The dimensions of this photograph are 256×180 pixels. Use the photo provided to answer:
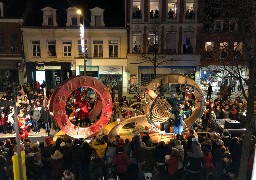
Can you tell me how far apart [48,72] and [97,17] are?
7581mm

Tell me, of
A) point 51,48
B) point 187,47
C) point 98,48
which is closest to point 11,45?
point 51,48

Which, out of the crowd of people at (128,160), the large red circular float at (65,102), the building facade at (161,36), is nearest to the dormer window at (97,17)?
the building facade at (161,36)

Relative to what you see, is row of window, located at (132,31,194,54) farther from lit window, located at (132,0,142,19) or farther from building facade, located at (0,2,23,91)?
building facade, located at (0,2,23,91)

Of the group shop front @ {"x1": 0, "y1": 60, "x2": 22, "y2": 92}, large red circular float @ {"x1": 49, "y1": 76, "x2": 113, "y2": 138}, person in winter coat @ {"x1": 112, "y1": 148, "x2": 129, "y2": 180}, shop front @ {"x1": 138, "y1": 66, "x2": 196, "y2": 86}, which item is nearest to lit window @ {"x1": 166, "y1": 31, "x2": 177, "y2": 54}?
shop front @ {"x1": 138, "y1": 66, "x2": 196, "y2": 86}

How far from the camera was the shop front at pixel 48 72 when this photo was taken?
33.4 m

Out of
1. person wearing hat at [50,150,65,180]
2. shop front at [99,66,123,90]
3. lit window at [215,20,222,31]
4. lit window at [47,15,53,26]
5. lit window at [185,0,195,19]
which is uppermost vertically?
lit window at [185,0,195,19]

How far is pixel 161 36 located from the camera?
32750 mm

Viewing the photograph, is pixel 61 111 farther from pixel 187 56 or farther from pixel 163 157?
pixel 187 56

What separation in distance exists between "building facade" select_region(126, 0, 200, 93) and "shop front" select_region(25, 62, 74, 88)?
673 centimetres

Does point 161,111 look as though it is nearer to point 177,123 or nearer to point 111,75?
point 177,123

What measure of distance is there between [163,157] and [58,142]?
156 inches

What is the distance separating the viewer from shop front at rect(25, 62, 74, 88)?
3341cm

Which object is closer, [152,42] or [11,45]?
[152,42]

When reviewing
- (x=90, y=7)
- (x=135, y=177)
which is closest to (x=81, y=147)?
(x=135, y=177)
